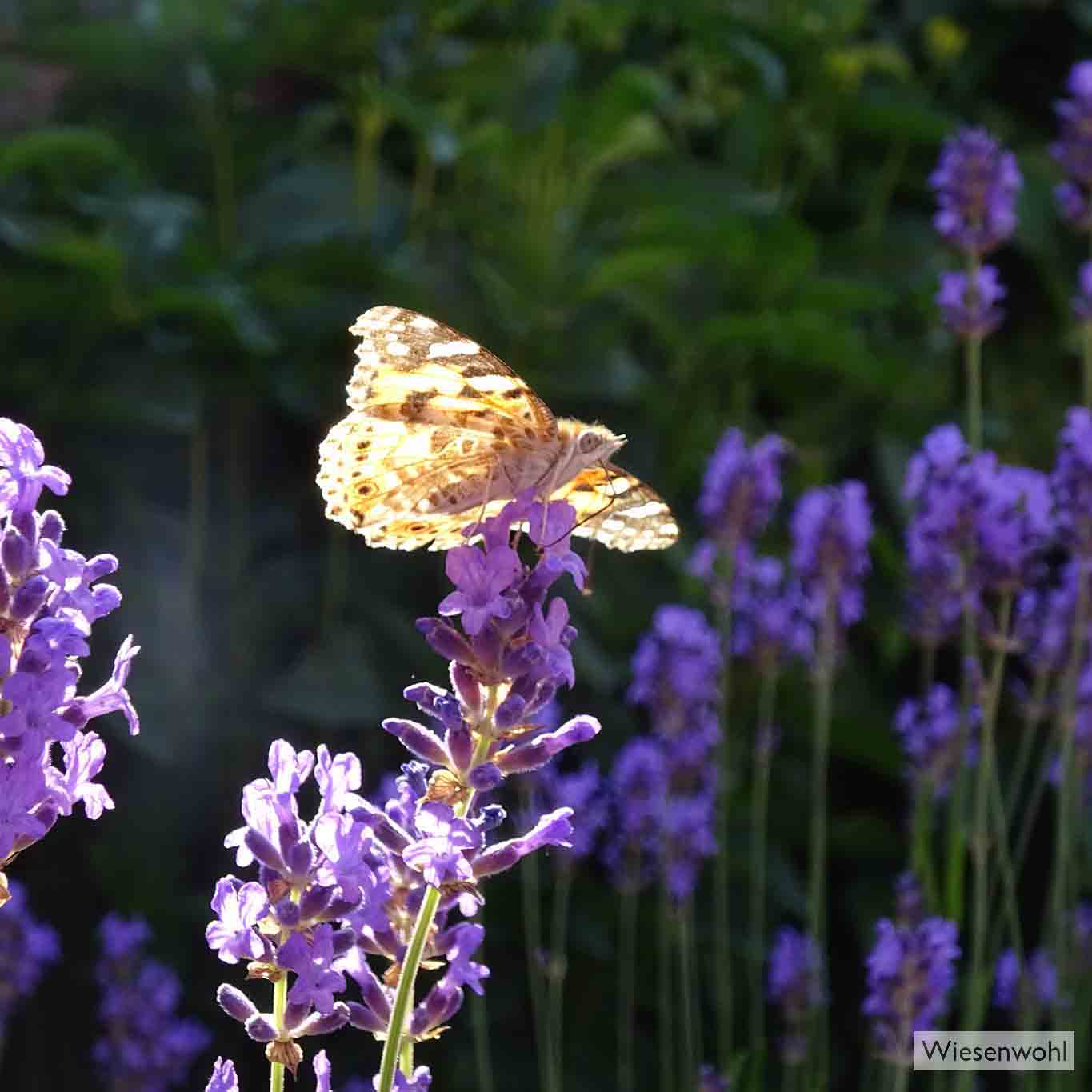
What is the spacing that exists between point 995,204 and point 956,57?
1.72 metres

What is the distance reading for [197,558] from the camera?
2.57 metres

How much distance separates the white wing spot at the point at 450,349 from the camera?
46.5 inches

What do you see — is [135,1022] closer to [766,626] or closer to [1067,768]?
[766,626]

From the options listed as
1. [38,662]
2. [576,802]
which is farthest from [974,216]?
[38,662]

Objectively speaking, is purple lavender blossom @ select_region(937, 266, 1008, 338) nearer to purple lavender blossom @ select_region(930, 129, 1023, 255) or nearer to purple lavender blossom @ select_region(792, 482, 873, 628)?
purple lavender blossom @ select_region(930, 129, 1023, 255)

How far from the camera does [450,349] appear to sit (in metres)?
1.18

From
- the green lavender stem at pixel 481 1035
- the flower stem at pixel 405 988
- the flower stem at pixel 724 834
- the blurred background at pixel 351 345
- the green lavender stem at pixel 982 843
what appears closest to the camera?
the flower stem at pixel 405 988

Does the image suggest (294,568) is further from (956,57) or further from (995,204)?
(956,57)

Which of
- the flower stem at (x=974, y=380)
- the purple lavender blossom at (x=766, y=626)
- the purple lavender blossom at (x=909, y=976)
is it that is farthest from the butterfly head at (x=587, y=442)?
the purple lavender blossom at (x=766, y=626)

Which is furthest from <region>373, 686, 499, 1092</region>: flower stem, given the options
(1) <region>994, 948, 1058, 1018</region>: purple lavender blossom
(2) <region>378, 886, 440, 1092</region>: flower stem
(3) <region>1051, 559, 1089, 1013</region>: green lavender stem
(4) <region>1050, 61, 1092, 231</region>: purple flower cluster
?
(4) <region>1050, 61, 1092, 231</region>: purple flower cluster

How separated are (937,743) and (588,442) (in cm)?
108

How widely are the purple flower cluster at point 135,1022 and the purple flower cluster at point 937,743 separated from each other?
98cm

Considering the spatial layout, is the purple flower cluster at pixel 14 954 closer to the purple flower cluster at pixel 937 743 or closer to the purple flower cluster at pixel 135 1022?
the purple flower cluster at pixel 135 1022

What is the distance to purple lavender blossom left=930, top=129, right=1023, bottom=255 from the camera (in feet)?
6.39
